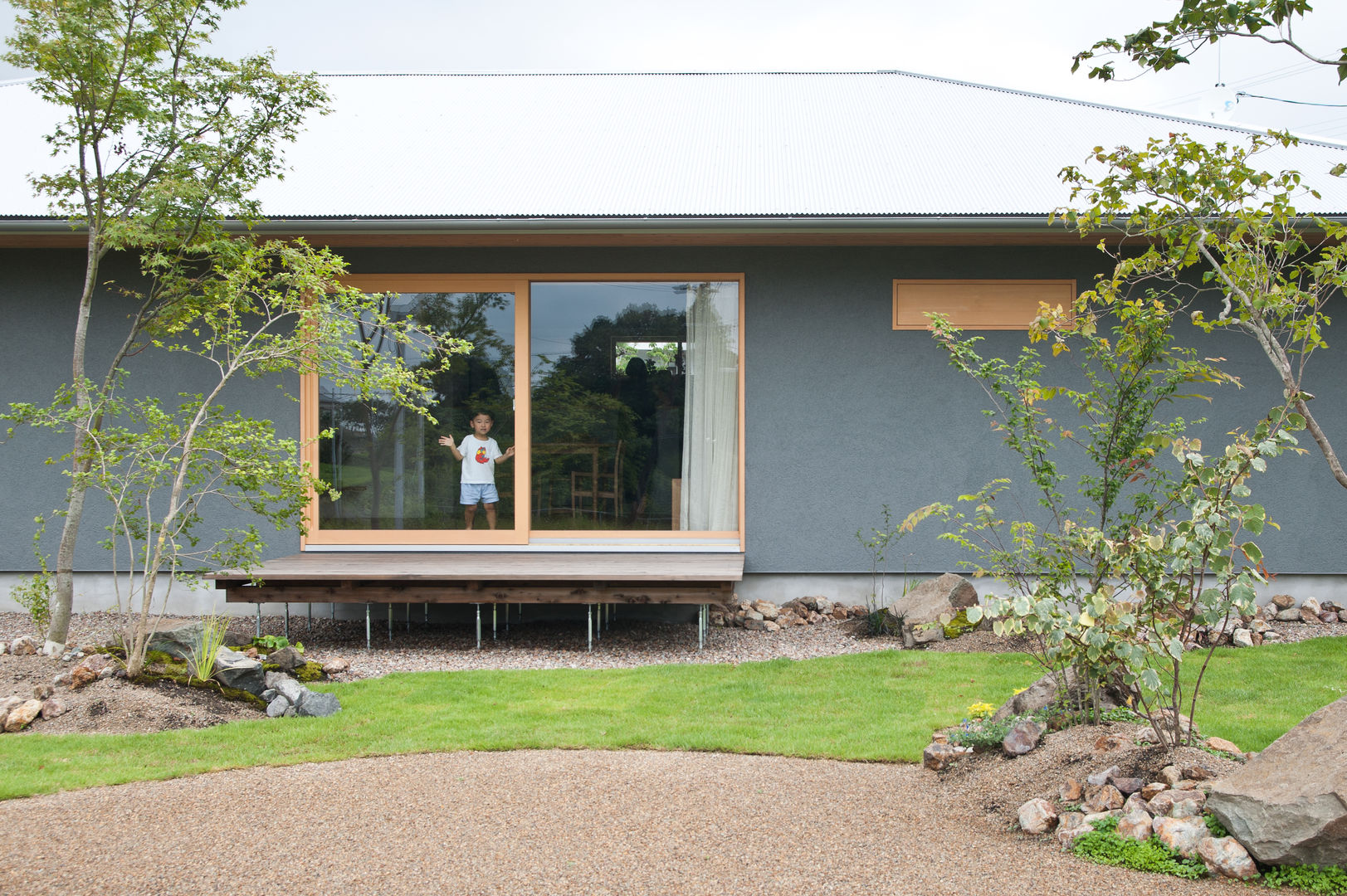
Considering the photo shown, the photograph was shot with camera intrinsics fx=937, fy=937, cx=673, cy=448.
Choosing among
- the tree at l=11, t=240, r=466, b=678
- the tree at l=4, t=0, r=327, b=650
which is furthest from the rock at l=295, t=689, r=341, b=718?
the tree at l=4, t=0, r=327, b=650

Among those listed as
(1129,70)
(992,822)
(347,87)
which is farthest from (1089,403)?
(347,87)

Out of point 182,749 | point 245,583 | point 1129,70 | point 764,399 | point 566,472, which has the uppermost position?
point 1129,70

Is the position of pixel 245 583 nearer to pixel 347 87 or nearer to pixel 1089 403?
pixel 1089 403

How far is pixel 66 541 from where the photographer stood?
18.2 feet

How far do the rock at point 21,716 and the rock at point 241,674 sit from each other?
2.58ft

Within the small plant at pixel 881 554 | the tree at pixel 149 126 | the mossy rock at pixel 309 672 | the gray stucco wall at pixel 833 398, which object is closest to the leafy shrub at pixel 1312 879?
the small plant at pixel 881 554

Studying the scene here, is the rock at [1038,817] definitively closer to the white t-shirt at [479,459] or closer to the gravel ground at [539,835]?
the gravel ground at [539,835]

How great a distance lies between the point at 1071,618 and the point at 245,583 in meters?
5.22

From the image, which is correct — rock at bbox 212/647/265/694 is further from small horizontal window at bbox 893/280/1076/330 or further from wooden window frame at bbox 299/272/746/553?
small horizontal window at bbox 893/280/1076/330

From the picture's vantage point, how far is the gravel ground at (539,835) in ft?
9.04

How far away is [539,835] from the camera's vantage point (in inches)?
122

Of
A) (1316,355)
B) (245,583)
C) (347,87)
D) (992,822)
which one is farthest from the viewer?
(347,87)

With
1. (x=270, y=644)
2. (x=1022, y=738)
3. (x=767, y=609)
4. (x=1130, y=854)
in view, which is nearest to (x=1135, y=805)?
(x=1130, y=854)

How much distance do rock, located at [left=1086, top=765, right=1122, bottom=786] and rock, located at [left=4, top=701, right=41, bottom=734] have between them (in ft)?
15.1
